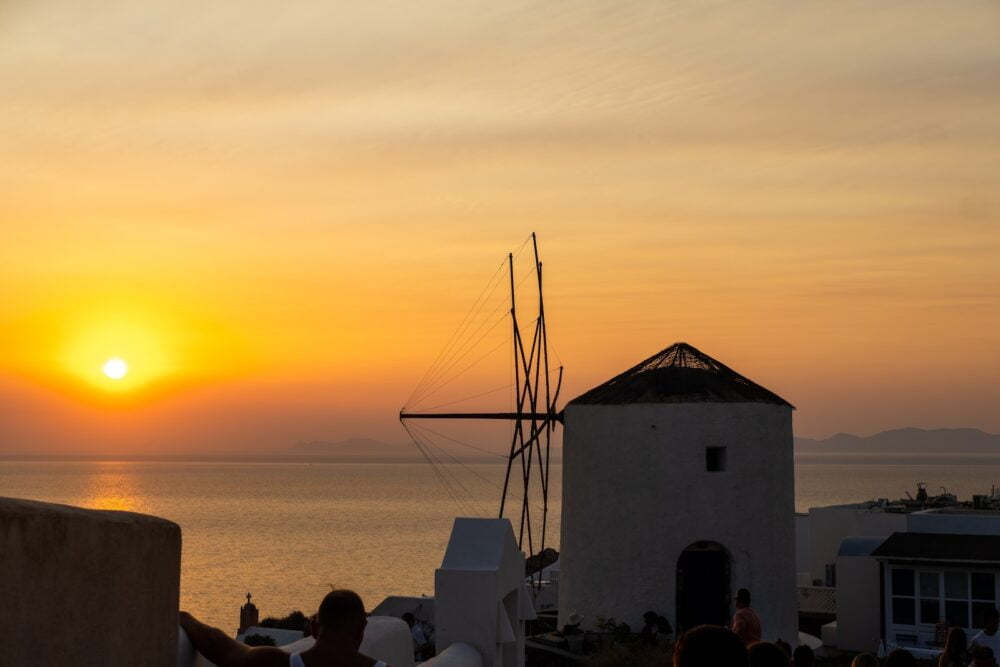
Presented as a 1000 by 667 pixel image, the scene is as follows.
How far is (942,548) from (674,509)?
532cm

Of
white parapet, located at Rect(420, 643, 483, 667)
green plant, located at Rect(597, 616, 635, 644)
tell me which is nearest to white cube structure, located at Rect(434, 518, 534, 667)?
white parapet, located at Rect(420, 643, 483, 667)

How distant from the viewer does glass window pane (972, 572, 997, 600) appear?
2275 centimetres

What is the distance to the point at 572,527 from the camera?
23.7 metres

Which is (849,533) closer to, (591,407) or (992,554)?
(992,554)

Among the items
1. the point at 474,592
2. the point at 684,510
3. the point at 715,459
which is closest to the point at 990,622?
the point at 474,592

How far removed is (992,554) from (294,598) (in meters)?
55.1

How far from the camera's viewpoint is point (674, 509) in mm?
22672

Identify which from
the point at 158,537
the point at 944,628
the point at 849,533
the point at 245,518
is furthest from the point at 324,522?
the point at 158,537

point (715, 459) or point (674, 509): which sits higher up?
point (715, 459)

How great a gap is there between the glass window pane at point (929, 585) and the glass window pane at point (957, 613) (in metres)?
0.28

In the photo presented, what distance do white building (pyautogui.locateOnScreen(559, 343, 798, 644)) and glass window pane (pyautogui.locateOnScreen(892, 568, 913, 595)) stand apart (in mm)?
2028

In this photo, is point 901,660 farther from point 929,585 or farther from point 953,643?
point 929,585

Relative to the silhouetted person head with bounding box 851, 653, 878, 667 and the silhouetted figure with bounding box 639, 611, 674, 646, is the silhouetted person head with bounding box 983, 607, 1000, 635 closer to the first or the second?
the silhouetted person head with bounding box 851, 653, 878, 667

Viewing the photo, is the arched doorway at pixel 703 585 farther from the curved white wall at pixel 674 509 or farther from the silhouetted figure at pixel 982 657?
the silhouetted figure at pixel 982 657
